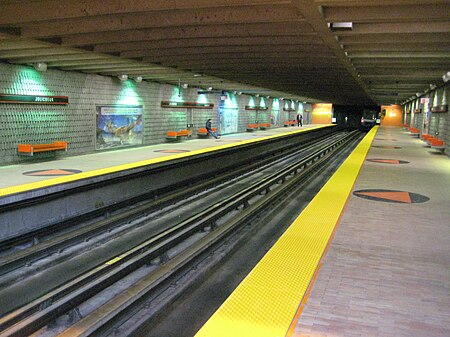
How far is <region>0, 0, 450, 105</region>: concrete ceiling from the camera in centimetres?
645

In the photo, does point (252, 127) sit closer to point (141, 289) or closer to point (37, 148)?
Answer: point (37, 148)

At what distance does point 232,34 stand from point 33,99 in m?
7.28

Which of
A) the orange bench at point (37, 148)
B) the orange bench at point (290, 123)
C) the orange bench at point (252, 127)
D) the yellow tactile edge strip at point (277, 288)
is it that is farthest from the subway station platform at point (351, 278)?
the orange bench at point (290, 123)

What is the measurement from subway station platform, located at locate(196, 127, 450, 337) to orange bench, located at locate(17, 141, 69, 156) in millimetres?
8446

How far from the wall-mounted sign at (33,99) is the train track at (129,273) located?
6.31 meters

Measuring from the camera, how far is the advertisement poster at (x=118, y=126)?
54.3 ft

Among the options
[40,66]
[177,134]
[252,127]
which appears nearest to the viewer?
[40,66]

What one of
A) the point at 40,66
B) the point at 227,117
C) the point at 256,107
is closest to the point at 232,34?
the point at 40,66

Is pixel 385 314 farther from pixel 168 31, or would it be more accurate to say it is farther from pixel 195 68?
pixel 195 68

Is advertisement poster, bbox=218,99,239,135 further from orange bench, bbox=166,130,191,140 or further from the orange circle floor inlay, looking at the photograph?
the orange circle floor inlay

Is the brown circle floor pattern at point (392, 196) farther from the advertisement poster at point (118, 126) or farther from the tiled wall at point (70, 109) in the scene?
the advertisement poster at point (118, 126)

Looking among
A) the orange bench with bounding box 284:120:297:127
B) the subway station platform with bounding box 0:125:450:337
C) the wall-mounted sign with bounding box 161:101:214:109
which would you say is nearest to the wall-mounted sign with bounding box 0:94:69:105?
the subway station platform with bounding box 0:125:450:337

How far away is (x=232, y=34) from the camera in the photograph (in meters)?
8.05

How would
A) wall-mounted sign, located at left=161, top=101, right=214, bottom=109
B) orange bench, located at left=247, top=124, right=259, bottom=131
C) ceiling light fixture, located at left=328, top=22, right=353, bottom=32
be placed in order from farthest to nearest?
orange bench, located at left=247, top=124, right=259, bottom=131 < wall-mounted sign, located at left=161, top=101, right=214, bottom=109 < ceiling light fixture, located at left=328, top=22, right=353, bottom=32
